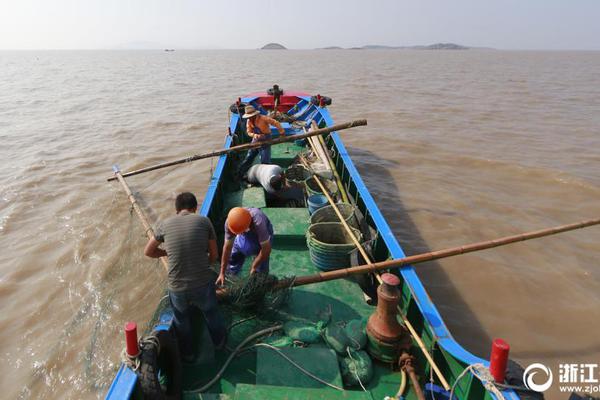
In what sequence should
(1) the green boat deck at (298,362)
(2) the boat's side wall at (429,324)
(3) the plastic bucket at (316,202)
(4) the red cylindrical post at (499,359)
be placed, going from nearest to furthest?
(4) the red cylindrical post at (499,359)
(2) the boat's side wall at (429,324)
(1) the green boat deck at (298,362)
(3) the plastic bucket at (316,202)

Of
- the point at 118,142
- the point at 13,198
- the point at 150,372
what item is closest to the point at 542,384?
the point at 150,372

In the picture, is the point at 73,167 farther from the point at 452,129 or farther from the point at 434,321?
the point at 452,129

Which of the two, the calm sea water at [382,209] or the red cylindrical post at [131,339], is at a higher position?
the red cylindrical post at [131,339]

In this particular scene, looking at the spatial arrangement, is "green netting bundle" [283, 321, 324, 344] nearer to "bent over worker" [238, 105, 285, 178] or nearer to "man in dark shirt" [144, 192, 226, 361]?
"man in dark shirt" [144, 192, 226, 361]

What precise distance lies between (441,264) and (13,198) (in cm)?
1004

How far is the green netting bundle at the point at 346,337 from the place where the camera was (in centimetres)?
382

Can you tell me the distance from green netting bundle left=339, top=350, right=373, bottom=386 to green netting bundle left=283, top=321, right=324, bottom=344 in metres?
0.40

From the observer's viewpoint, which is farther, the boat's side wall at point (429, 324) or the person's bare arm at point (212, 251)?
the person's bare arm at point (212, 251)

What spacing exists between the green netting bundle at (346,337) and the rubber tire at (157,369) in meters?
1.44

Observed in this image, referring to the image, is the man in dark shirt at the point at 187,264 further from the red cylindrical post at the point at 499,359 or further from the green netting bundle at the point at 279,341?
the red cylindrical post at the point at 499,359

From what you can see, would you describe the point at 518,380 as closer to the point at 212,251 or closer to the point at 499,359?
the point at 499,359

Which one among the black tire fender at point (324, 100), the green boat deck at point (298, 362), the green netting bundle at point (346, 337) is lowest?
the green boat deck at point (298, 362)

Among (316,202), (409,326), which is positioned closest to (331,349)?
(409,326)

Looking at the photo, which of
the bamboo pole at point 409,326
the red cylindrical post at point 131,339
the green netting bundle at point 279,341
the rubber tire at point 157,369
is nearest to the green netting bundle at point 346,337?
the green netting bundle at point 279,341
